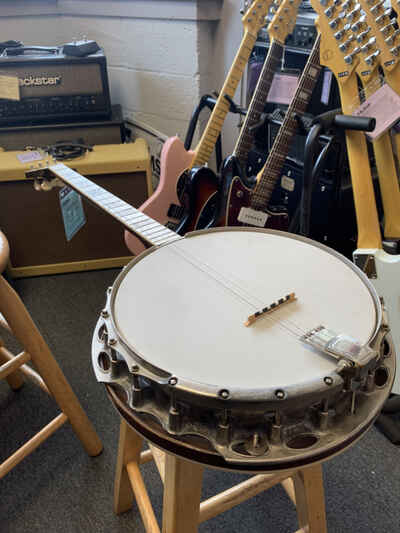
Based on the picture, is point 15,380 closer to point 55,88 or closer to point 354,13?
point 55,88

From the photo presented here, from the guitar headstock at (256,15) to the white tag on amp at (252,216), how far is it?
0.61 m

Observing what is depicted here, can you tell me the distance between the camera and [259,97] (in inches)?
52.2

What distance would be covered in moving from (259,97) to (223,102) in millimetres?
181

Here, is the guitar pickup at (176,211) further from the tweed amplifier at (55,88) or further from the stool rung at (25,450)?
the stool rung at (25,450)

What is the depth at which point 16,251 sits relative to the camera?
5.81ft

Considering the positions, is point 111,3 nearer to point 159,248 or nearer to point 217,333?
point 159,248

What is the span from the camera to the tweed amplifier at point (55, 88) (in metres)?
1.60

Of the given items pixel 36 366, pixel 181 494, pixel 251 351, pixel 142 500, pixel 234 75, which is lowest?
pixel 142 500

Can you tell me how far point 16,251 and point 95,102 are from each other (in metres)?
0.71

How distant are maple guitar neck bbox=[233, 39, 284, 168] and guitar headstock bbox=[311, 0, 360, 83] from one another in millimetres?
274

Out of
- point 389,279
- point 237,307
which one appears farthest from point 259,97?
point 237,307

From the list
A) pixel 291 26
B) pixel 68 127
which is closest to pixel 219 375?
pixel 291 26

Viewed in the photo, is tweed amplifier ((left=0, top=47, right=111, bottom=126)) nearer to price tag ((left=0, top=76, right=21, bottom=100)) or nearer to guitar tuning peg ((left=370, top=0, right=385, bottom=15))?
price tag ((left=0, top=76, right=21, bottom=100))

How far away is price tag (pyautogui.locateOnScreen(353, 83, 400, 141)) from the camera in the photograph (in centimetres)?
100
